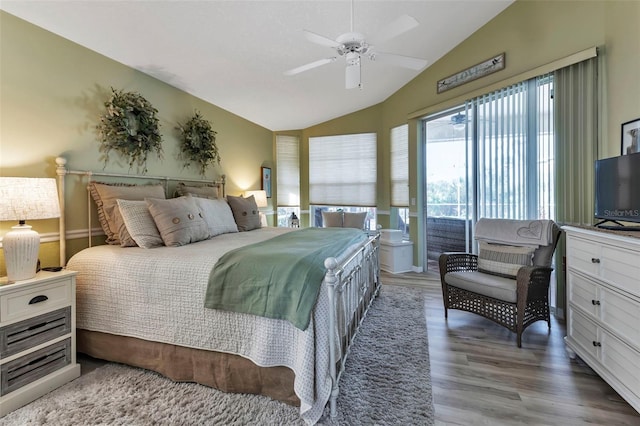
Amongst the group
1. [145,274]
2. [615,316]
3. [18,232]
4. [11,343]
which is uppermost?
[18,232]

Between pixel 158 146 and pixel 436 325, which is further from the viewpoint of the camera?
pixel 158 146

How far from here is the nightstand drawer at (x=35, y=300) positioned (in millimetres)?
1757

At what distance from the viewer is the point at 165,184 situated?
3.50 m

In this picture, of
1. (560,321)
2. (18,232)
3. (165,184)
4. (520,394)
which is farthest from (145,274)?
(560,321)

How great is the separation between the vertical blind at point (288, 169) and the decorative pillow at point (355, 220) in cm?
130

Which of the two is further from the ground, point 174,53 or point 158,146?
point 174,53

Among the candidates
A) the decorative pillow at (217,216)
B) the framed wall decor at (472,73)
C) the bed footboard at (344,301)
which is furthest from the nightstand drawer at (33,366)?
the framed wall decor at (472,73)

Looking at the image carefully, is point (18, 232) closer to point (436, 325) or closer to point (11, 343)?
point (11, 343)

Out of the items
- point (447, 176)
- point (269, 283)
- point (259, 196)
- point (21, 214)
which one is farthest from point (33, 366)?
point (447, 176)

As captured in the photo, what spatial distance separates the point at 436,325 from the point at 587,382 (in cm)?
109

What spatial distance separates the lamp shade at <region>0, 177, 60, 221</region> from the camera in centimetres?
186

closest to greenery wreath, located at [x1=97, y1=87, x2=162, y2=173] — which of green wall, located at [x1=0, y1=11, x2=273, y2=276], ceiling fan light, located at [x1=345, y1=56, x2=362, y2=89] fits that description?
green wall, located at [x1=0, y1=11, x2=273, y2=276]

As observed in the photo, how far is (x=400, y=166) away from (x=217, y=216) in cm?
323

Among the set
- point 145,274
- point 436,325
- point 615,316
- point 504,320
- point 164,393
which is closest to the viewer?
point 615,316
